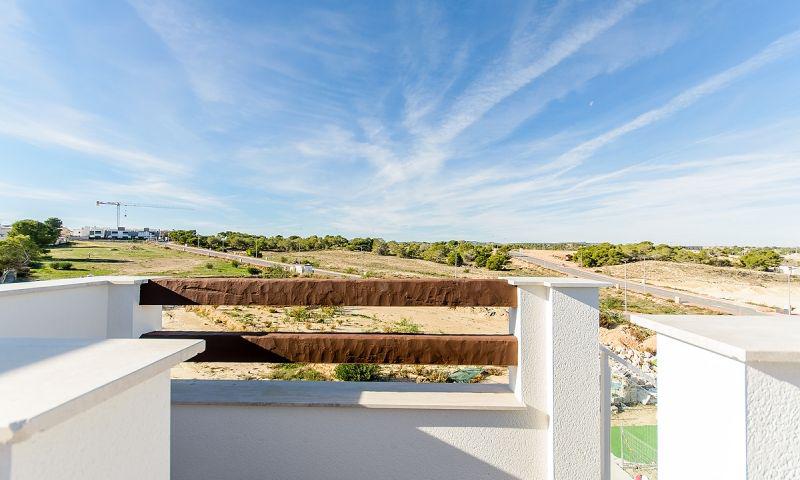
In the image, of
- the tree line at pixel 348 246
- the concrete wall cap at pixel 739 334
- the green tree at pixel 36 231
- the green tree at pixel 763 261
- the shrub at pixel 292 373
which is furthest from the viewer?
the tree line at pixel 348 246

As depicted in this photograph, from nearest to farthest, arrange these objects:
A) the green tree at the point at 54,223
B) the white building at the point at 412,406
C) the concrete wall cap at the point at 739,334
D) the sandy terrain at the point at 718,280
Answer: the concrete wall cap at the point at 739,334 < the white building at the point at 412,406 < the sandy terrain at the point at 718,280 < the green tree at the point at 54,223

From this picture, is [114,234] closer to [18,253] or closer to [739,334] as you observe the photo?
[18,253]

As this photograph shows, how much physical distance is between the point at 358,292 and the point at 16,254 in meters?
37.2

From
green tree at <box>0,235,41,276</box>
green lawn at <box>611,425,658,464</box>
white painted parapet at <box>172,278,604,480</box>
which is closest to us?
Result: white painted parapet at <box>172,278,604,480</box>

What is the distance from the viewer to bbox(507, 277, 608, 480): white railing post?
1644mm

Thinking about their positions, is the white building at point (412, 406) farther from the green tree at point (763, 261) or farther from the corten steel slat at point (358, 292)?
the green tree at point (763, 261)

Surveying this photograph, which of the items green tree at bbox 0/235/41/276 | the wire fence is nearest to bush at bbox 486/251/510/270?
the wire fence

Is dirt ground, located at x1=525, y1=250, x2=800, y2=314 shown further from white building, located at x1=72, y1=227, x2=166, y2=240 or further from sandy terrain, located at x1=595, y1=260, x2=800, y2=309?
white building, located at x1=72, y1=227, x2=166, y2=240

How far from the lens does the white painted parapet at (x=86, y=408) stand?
0.59 metres

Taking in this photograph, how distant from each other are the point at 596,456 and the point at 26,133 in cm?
2242

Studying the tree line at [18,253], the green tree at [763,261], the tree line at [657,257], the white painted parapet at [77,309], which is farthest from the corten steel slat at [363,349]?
the green tree at [763,261]

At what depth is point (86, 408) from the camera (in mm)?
666

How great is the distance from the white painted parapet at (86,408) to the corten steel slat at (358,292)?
2.36ft

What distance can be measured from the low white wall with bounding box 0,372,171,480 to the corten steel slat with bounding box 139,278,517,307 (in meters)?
0.85
